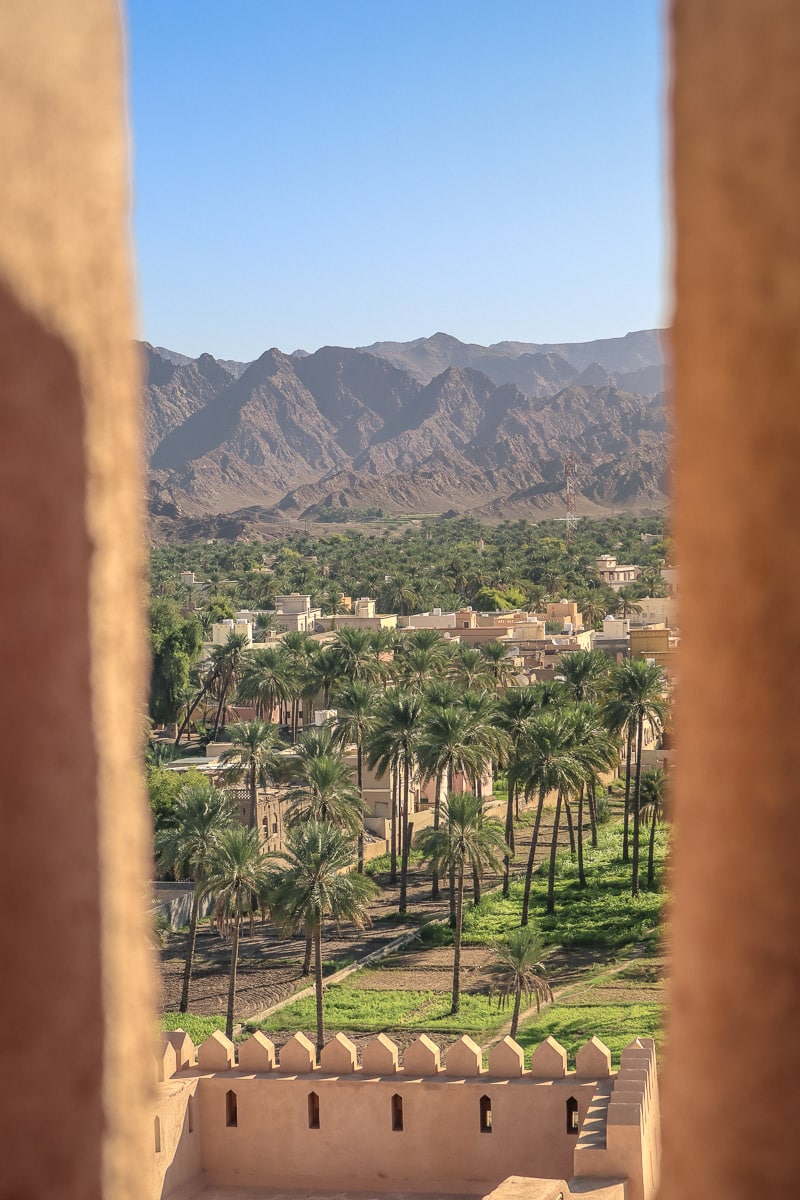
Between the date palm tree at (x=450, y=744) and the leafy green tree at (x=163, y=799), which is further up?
the date palm tree at (x=450, y=744)

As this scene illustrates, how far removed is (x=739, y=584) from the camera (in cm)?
186

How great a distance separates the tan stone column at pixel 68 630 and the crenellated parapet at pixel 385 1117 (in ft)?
25.8

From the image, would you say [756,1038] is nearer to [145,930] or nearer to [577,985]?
[145,930]

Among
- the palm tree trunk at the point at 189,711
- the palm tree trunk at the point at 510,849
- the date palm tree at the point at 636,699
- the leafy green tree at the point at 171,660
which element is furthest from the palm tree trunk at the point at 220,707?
the date palm tree at the point at 636,699

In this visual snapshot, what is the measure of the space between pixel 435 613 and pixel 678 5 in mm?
53844

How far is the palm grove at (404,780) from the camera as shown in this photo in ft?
69.5

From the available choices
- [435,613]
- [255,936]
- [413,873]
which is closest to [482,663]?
[413,873]

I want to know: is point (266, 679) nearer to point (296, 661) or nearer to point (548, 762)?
point (296, 661)

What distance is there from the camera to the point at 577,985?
23.3m

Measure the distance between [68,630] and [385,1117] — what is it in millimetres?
8540

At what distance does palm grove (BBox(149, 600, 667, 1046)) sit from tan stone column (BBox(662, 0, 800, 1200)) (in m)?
19.0

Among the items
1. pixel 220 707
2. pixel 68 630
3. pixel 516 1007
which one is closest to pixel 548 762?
pixel 516 1007

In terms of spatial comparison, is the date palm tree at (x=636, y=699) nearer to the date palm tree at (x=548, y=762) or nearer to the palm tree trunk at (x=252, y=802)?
the date palm tree at (x=548, y=762)

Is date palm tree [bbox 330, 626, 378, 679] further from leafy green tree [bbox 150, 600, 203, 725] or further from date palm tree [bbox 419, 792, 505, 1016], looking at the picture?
date palm tree [bbox 419, 792, 505, 1016]
